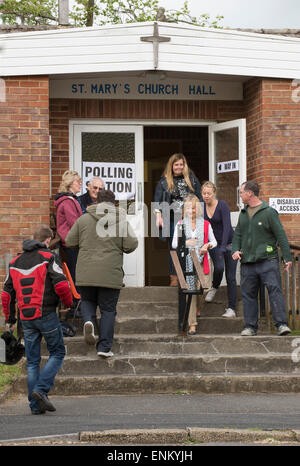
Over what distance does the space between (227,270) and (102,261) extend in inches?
84.5

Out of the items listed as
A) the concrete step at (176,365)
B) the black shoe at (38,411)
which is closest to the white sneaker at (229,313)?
the concrete step at (176,365)

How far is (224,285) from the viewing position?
10242 mm

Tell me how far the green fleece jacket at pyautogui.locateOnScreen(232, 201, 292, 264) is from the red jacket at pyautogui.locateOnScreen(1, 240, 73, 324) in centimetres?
265

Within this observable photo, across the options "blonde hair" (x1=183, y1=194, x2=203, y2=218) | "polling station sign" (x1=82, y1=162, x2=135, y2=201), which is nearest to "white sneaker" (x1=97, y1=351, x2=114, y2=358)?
"blonde hair" (x1=183, y1=194, x2=203, y2=218)

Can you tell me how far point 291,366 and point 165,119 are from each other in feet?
13.5

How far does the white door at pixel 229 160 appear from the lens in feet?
33.4

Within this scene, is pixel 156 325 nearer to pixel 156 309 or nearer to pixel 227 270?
pixel 156 309

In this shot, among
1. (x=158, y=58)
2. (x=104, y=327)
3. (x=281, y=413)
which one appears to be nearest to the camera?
(x=281, y=413)

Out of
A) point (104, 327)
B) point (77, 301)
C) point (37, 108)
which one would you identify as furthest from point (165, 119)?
point (104, 327)

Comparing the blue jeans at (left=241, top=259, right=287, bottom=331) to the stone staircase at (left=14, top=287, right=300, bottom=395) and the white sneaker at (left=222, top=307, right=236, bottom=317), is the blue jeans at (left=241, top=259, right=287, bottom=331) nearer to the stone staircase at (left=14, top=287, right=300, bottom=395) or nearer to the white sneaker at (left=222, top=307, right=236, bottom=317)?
the stone staircase at (left=14, top=287, right=300, bottom=395)

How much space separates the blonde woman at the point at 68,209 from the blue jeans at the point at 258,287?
1.96m

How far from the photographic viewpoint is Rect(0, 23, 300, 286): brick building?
9.70 metres

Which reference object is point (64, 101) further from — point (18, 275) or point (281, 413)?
point (281, 413)

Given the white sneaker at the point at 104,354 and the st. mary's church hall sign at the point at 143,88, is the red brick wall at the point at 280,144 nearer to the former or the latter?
the st. mary's church hall sign at the point at 143,88
